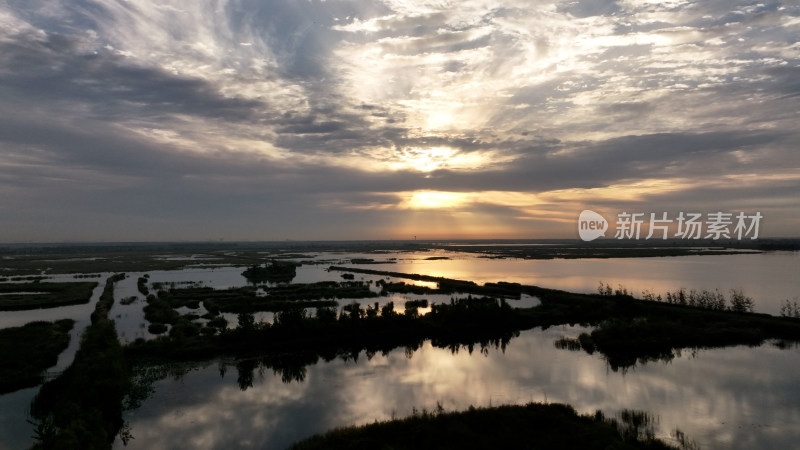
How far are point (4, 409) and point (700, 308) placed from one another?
4922cm

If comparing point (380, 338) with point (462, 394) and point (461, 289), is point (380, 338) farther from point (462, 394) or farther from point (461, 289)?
point (461, 289)

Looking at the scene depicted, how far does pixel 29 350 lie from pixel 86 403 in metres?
14.9

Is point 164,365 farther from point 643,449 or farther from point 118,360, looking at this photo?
point 643,449

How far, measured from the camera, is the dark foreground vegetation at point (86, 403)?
45.0ft

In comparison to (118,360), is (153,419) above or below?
below

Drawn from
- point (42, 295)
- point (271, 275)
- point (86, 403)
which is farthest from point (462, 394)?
point (271, 275)

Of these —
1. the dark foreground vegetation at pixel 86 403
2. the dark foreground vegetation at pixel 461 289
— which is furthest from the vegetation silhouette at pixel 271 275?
the dark foreground vegetation at pixel 86 403

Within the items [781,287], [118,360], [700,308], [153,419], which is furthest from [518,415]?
[781,287]

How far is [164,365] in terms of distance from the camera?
84.2ft

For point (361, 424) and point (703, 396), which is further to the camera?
point (703, 396)

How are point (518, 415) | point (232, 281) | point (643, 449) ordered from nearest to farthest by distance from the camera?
point (643, 449) → point (518, 415) → point (232, 281)

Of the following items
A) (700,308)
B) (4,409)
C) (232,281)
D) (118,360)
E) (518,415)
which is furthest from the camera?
(232,281)

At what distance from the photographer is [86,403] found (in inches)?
682

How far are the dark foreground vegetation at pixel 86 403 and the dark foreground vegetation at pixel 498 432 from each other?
6.94m
